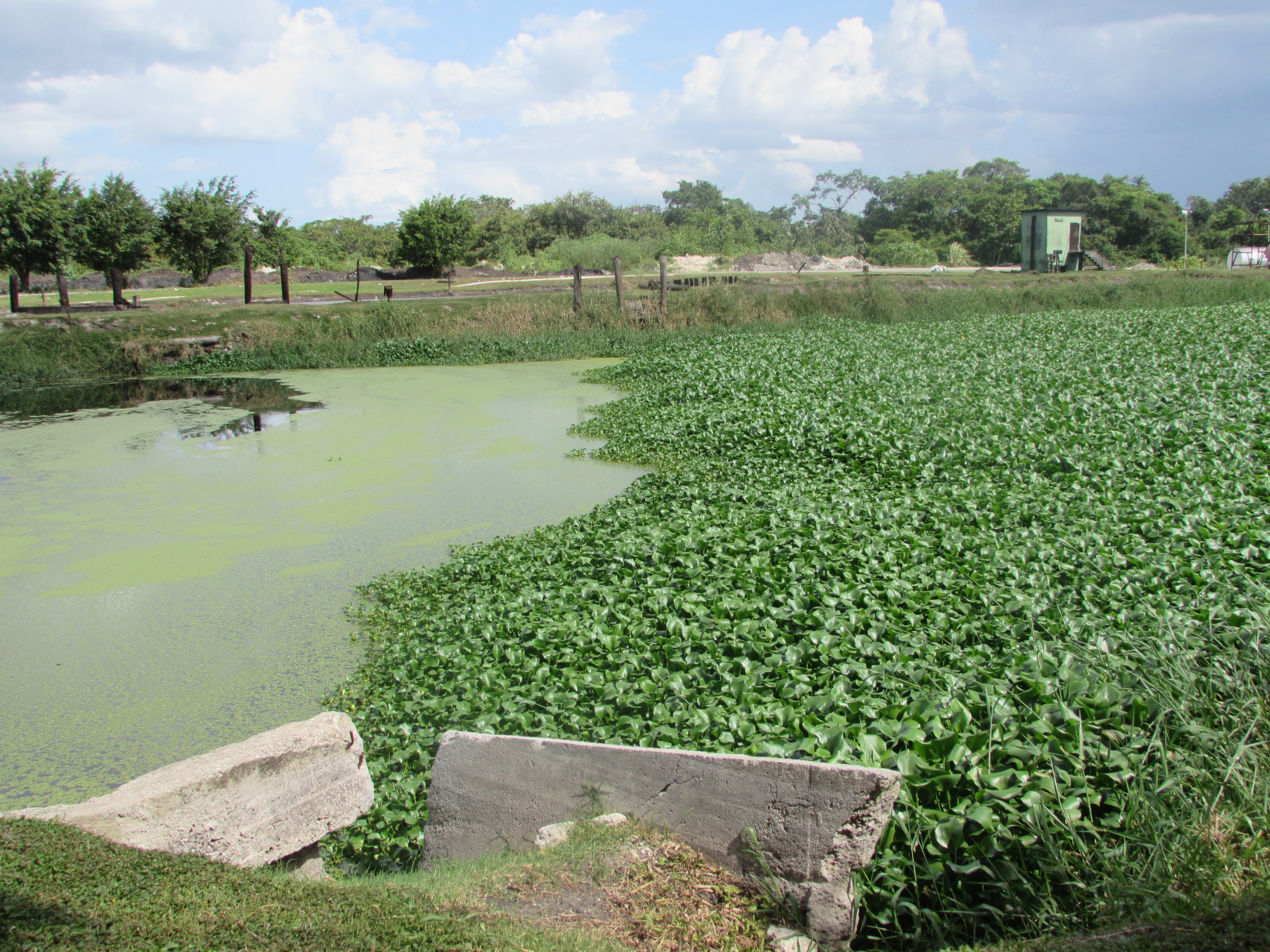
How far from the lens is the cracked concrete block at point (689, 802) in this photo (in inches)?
90.5

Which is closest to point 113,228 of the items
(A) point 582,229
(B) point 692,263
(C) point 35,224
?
(C) point 35,224

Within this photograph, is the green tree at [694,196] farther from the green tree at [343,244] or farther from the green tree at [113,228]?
the green tree at [113,228]

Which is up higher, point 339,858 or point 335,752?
point 335,752

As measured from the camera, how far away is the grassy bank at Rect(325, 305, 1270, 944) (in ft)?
7.58

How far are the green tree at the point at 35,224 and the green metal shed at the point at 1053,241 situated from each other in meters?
27.8

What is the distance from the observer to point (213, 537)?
6.55 meters

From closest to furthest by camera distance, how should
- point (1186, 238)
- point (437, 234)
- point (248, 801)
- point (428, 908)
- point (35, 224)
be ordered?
point (428, 908) → point (248, 801) → point (35, 224) → point (437, 234) → point (1186, 238)

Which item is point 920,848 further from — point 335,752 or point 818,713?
point 335,752

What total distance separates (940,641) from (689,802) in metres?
1.68

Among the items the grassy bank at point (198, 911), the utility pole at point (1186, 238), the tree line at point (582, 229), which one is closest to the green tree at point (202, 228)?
the tree line at point (582, 229)

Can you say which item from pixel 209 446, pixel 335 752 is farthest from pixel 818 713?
pixel 209 446

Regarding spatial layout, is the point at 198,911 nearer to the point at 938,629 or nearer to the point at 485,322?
the point at 938,629

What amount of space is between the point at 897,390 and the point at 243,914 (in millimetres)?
8553

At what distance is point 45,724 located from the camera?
3975mm
